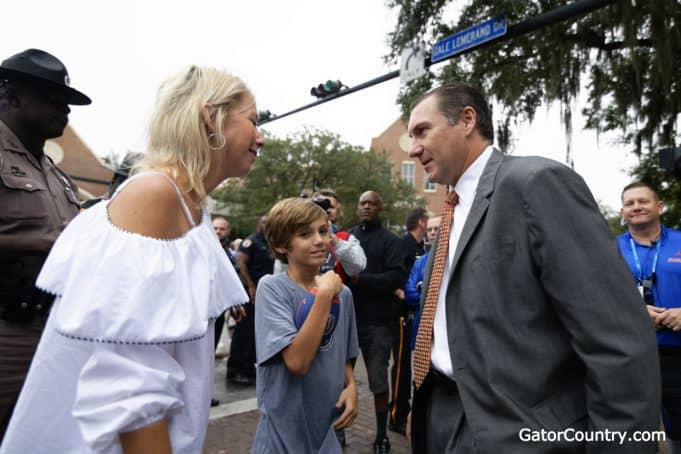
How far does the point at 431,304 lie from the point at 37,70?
2098mm

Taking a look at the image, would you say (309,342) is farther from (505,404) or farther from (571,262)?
(571,262)

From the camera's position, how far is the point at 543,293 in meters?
1.59

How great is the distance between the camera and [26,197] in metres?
2.20

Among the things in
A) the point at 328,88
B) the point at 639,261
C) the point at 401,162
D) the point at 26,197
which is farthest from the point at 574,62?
the point at 401,162

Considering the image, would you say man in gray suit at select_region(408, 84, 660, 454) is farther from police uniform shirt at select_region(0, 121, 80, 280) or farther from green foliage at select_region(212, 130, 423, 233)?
green foliage at select_region(212, 130, 423, 233)

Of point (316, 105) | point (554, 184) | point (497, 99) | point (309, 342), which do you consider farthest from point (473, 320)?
point (497, 99)

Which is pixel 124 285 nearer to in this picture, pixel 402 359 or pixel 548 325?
pixel 548 325

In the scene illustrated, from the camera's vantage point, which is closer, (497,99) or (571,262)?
(571,262)

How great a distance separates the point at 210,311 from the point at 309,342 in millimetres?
951

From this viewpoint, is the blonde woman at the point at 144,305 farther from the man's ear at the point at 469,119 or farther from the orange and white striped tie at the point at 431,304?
the man's ear at the point at 469,119

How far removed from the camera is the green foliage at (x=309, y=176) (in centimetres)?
3388

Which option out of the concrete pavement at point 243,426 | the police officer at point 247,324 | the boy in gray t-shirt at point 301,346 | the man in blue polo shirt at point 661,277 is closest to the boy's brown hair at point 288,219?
the boy in gray t-shirt at point 301,346

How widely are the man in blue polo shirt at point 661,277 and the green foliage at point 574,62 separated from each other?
16.9 feet

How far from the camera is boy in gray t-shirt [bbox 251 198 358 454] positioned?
2.21m
